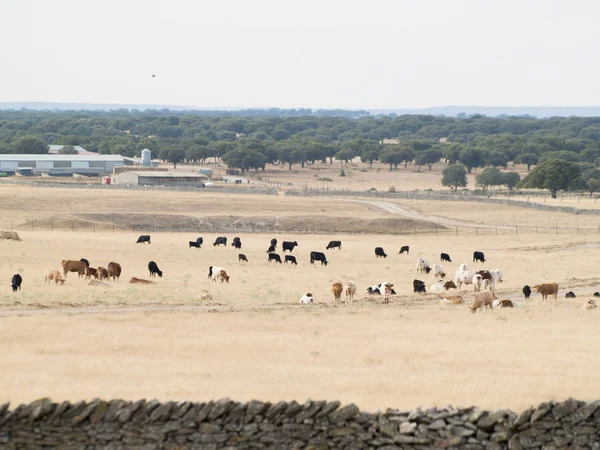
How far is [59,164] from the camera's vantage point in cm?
15100

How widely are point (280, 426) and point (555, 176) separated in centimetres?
10561

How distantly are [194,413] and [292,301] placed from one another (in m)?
22.2

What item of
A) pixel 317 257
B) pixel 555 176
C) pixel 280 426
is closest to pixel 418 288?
pixel 317 257

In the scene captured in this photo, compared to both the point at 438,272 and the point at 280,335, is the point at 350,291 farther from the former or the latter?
the point at 438,272

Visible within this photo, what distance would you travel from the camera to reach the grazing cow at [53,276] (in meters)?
39.1

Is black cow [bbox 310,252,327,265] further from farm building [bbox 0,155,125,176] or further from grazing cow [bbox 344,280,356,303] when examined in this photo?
farm building [bbox 0,155,125,176]

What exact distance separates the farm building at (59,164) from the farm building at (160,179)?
2510cm

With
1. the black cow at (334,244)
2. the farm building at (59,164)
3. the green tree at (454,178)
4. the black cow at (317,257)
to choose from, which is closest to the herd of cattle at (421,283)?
the black cow at (317,257)

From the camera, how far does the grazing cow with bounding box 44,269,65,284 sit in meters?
39.1

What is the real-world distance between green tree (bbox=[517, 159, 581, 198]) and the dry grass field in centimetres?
Result: 6012

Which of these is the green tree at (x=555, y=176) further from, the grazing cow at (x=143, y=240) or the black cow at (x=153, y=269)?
the black cow at (x=153, y=269)

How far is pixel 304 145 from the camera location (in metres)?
184

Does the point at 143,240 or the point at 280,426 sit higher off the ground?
the point at 280,426

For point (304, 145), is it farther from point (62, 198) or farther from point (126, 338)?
point (126, 338)
